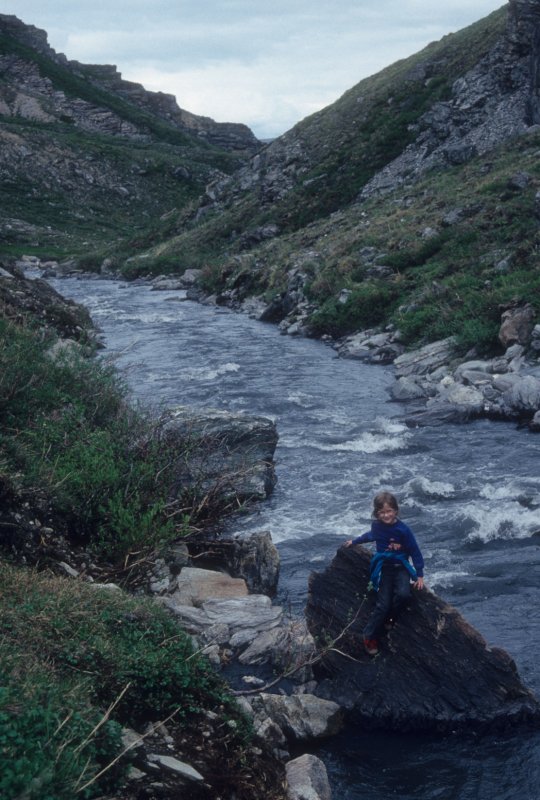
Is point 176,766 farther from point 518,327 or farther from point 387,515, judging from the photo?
point 518,327

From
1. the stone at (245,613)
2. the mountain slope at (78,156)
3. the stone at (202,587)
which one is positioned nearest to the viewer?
the stone at (245,613)

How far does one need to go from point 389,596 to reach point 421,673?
74 cm

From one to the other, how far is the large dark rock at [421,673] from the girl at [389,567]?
A: 13 cm

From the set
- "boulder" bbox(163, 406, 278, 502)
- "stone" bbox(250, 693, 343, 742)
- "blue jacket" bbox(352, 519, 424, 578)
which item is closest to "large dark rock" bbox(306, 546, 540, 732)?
"stone" bbox(250, 693, 343, 742)

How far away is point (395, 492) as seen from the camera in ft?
39.8

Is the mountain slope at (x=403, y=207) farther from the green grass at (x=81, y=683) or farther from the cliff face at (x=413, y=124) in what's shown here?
the green grass at (x=81, y=683)

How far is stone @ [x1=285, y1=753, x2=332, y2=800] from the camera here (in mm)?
5625

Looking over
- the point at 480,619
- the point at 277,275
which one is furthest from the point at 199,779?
the point at 277,275

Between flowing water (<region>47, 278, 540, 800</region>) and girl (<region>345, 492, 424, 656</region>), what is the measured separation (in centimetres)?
105

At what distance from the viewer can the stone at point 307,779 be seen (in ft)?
18.5

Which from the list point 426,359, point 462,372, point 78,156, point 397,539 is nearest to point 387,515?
point 397,539

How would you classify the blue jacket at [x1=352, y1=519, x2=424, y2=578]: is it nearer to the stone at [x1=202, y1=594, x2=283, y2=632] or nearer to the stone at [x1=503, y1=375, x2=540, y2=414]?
the stone at [x1=202, y1=594, x2=283, y2=632]

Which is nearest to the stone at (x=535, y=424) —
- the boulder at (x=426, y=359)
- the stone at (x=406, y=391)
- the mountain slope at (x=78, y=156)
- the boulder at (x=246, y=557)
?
the stone at (x=406, y=391)

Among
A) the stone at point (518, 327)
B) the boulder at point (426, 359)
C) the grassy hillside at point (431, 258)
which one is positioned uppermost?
the grassy hillside at point (431, 258)
